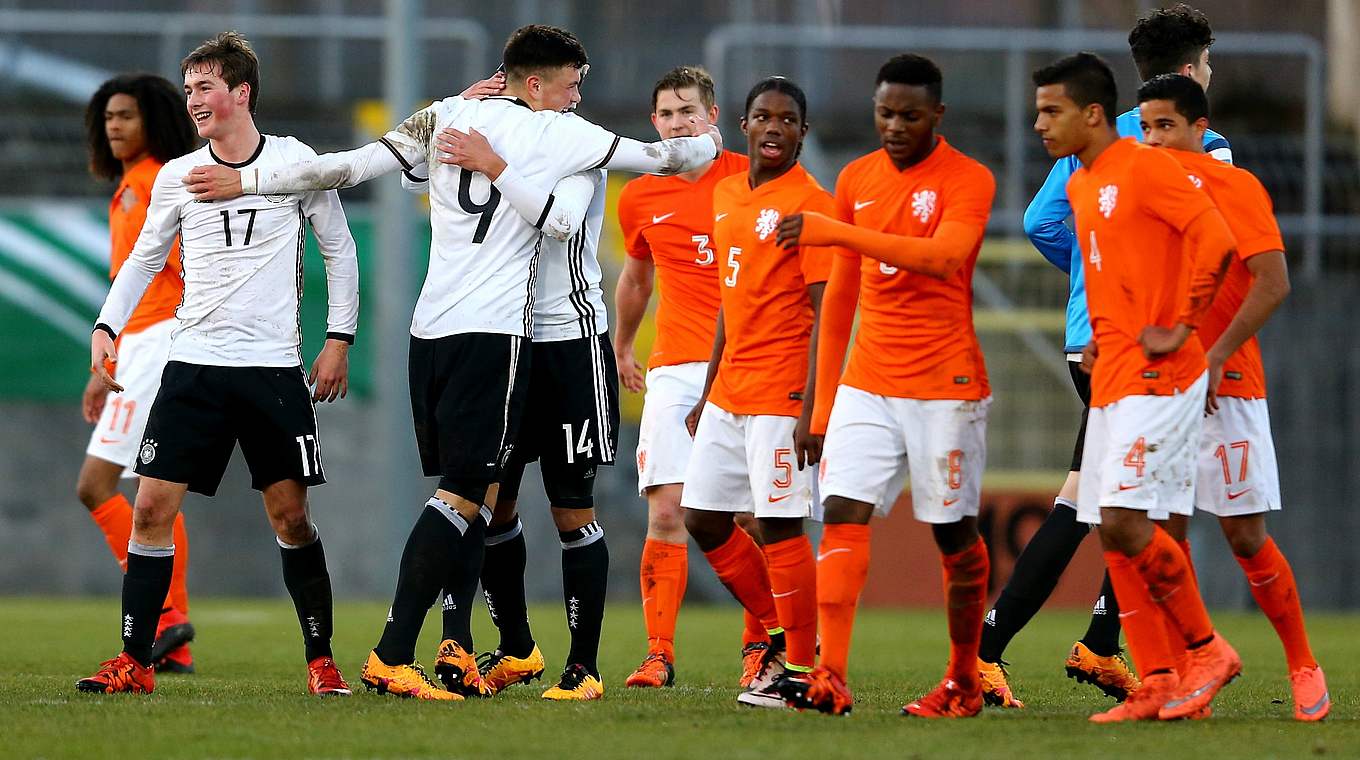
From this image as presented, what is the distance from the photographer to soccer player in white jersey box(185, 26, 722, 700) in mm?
6398

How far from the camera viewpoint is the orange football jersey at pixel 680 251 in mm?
7707

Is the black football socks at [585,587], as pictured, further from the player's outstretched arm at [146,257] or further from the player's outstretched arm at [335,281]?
the player's outstretched arm at [146,257]

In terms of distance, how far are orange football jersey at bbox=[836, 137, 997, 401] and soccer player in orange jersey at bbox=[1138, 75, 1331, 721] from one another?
754 millimetres

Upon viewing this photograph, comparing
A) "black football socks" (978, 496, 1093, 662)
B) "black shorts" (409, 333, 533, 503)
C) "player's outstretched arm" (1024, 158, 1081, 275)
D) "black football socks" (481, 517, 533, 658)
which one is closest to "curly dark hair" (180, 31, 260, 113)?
"black shorts" (409, 333, 533, 503)

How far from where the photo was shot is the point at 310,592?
687 cm

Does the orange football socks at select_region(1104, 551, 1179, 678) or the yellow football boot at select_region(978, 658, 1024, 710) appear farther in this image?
the yellow football boot at select_region(978, 658, 1024, 710)

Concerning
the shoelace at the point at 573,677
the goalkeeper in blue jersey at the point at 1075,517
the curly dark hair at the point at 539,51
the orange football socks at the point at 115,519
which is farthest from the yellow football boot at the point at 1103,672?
the orange football socks at the point at 115,519

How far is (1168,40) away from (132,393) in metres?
4.56

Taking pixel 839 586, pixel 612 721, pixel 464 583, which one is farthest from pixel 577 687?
pixel 839 586

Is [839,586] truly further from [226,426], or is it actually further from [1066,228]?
[226,426]

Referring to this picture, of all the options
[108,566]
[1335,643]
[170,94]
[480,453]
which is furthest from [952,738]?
[108,566]

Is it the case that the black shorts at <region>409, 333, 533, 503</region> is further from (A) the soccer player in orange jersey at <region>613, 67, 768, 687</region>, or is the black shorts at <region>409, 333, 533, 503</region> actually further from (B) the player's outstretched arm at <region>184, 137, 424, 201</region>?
(A) the soccer player in orange jersey at <region>613, 67, 768, 687</region>

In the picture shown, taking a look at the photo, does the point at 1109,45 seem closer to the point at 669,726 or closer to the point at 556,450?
the point at 556,450

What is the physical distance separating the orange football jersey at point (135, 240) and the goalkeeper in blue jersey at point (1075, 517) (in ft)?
12.2
